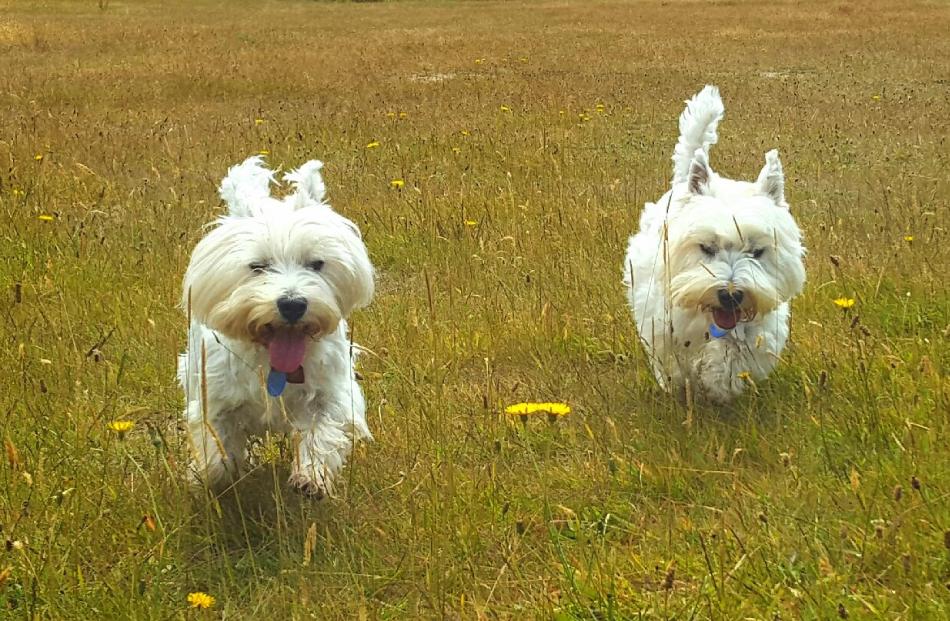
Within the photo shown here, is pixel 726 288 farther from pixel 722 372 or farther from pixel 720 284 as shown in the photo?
pixel 722 372

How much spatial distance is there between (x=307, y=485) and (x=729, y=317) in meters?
1.97

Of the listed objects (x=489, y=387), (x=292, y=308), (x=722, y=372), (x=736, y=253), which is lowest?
(x=722, y=372)

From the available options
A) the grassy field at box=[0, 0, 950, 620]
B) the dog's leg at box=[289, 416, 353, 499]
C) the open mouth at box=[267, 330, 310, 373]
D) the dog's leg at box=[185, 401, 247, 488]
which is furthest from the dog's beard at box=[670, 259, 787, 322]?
the dog's leg at box=[185, 401, 247, 488]

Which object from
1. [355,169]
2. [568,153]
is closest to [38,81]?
[355,169]

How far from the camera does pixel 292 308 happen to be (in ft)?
10.5

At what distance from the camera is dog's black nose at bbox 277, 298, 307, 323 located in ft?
10.5

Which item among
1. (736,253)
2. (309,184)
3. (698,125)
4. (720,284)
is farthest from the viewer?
(698,125)

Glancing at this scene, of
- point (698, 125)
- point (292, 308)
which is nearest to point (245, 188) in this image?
point (292, 308)

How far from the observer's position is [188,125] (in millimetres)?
11359

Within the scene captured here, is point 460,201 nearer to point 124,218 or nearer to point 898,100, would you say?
point 124,218

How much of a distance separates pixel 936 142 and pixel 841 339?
696 cm

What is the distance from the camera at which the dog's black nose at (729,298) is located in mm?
3944

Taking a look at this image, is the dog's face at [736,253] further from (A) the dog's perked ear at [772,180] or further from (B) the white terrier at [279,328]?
(B) the white terrier at [279,328]

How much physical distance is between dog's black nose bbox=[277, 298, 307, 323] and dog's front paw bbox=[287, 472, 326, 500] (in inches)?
21.1
